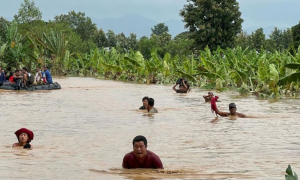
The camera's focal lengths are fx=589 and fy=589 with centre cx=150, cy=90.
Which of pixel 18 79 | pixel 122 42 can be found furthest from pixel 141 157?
pixel 122 42

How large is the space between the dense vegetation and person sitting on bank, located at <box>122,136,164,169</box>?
263 inches

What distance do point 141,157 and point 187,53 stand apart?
47.2 m

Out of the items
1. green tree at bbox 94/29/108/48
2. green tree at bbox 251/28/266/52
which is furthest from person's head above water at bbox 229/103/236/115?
green tree at bbox 94/29/108/48

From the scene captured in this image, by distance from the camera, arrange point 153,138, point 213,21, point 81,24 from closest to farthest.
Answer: point 153,138, point 213,21, point 81,24

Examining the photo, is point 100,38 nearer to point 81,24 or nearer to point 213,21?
point 81,24

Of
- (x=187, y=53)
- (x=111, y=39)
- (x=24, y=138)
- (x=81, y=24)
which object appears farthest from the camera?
(x=81, y=24)

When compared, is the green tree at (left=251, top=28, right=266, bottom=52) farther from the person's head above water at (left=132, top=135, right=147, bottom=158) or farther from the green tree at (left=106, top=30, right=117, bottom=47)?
the person's head above water at (left=132, top=135, right=147, bottom=158)

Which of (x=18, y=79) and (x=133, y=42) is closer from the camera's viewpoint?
(x=18, y=79)

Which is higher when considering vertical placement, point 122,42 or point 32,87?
point 122,42

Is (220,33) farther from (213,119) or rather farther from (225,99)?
(213,119)

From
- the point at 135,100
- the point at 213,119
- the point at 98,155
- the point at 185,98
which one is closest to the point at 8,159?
the point at 98,155

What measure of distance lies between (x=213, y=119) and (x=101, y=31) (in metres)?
57.0

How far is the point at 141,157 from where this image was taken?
7.82m

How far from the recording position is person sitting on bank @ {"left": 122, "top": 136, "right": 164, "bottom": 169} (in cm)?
766
